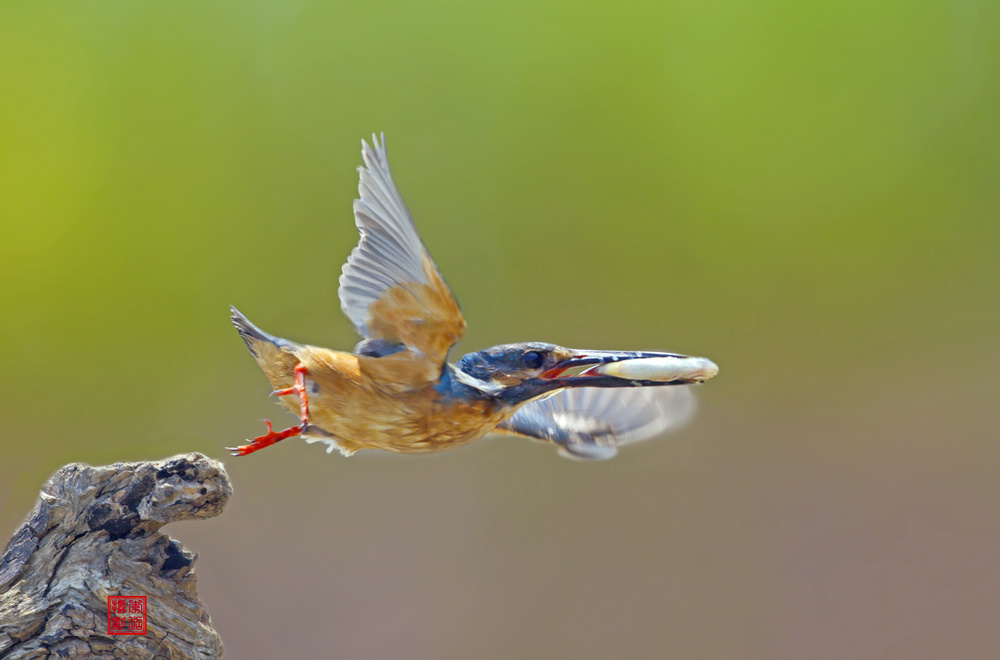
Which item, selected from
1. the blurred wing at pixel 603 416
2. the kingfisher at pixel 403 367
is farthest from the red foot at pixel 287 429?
the blurred wing at pixel 603 416

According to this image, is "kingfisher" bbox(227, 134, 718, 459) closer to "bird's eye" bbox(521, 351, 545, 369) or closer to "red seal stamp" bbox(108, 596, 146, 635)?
"bird's eye" bbox(521, 351, 545, 369)

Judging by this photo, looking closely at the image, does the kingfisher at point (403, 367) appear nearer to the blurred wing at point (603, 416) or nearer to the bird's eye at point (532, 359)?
the bird's eye at point (532, 359)

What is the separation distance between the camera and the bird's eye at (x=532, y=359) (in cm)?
83

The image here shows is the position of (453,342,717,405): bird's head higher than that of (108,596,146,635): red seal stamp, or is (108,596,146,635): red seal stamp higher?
(453,342,717,405): bird's head

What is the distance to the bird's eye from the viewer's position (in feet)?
2.74

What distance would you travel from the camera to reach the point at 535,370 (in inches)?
32.9

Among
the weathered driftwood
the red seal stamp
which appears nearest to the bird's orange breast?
the weathered driftwood

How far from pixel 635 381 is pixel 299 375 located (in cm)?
34

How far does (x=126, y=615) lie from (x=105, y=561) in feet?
0.20

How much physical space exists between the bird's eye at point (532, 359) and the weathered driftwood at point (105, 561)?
35 cm

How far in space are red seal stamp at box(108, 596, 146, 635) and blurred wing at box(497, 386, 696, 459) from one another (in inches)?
19.0

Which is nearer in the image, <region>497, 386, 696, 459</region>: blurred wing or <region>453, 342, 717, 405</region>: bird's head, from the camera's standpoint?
<region>453, 342, 717, 405</region>: bird's head

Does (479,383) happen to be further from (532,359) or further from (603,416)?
(603,416)

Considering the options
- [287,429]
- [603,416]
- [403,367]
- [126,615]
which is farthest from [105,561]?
[603,416]
